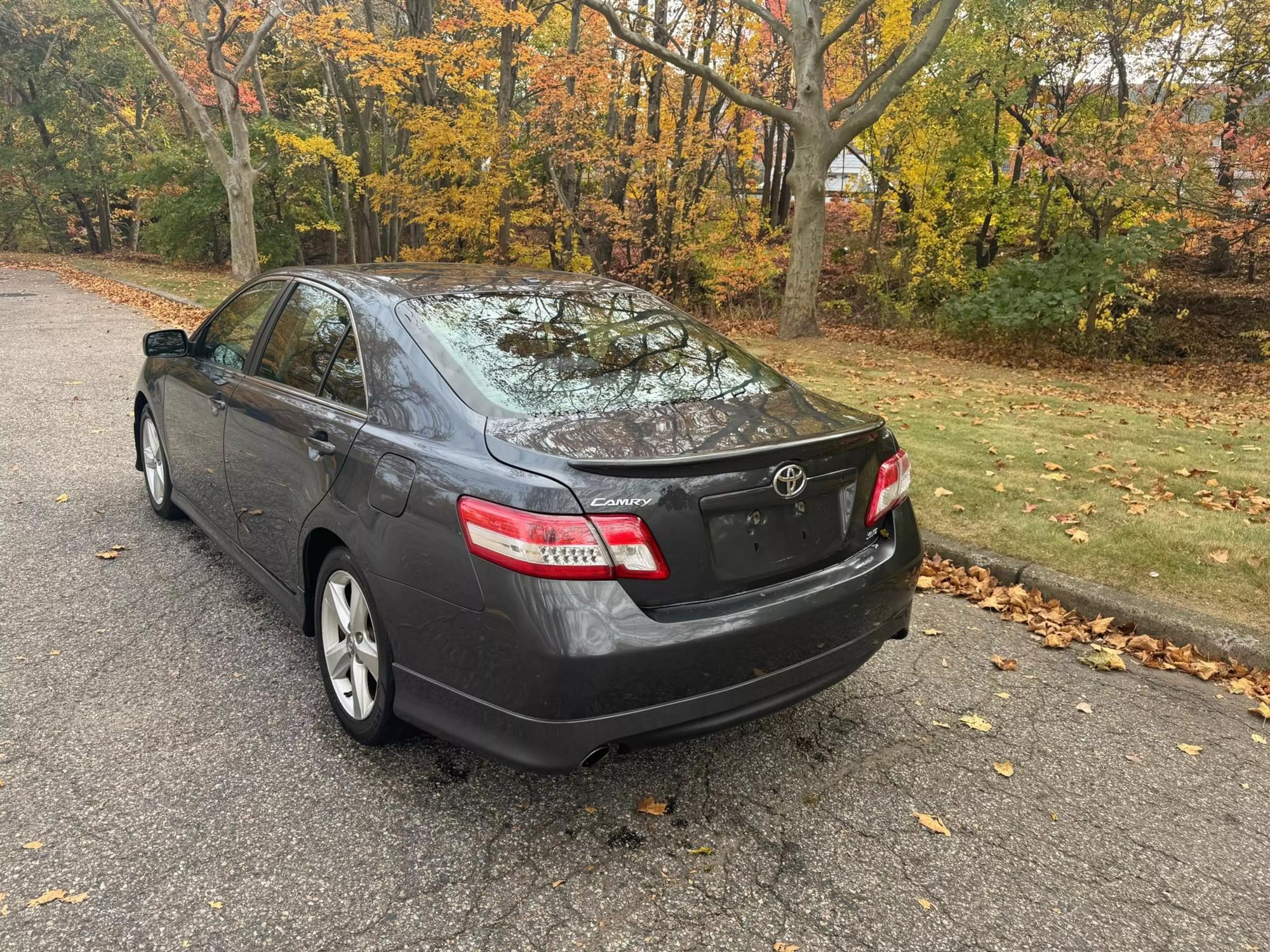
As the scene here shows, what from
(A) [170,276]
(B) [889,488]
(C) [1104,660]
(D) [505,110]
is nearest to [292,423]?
(B) [889,488]

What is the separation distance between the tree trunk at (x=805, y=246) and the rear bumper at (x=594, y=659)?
12.4 meters

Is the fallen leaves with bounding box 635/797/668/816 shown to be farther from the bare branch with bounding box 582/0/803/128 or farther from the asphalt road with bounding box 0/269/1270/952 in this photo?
the bare branch with bounding box 582/0/803/128

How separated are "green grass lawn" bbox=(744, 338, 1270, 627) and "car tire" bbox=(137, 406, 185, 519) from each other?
14.8ft

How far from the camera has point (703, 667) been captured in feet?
7.80

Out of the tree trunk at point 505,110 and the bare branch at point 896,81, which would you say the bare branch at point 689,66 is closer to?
the bare branch at point 896,81

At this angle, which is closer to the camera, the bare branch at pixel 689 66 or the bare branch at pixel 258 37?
the bare branch at pixel 689 66

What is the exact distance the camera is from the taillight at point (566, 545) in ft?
7.37

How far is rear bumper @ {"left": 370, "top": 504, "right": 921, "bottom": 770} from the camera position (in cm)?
225

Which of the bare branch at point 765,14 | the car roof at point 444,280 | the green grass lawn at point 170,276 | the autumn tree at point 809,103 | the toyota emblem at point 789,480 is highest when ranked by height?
the bare branch at point 765,14

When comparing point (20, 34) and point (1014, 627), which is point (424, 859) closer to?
point (1014, 627)

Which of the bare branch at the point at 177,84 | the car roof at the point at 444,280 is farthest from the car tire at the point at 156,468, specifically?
the bare branch at the point at 177,84

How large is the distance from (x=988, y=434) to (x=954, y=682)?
4617 millimetres

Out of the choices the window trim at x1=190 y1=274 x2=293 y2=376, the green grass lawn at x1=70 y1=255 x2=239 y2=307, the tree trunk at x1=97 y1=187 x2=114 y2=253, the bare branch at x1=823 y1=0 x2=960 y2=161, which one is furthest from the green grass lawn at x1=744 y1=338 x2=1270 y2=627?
Answer: the tree trunk at x1=97 y1=187 x2=114 y2=253

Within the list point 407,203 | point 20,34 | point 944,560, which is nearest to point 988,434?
point 944,560
